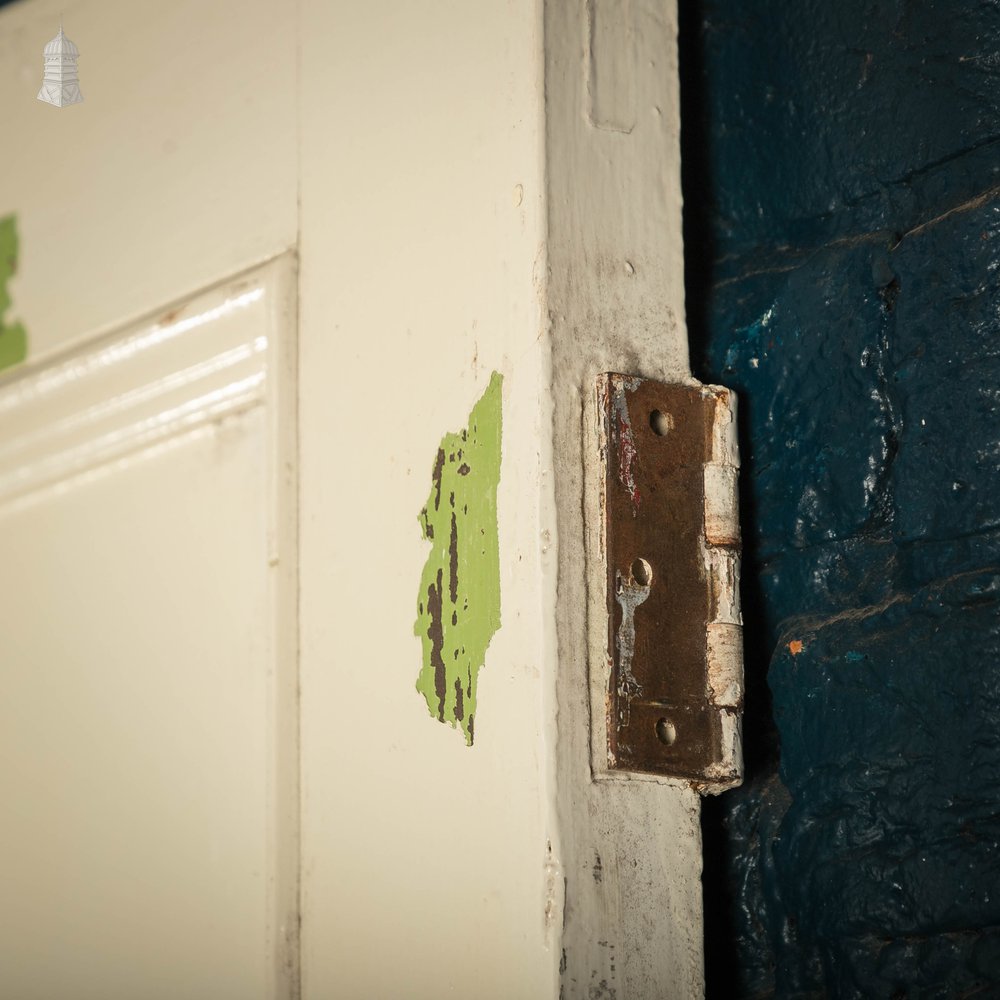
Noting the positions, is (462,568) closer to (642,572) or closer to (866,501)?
(642,572)

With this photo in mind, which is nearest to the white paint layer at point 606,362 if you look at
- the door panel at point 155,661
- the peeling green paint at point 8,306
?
the door panel at point 155,661

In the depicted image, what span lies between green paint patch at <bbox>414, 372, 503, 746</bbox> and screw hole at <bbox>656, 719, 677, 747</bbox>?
4.3 inches

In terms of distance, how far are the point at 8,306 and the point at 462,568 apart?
59 cm

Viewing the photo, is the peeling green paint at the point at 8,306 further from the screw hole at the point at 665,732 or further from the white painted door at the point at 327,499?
the screw hole at the point at 665,732

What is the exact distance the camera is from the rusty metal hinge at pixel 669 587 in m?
0.73

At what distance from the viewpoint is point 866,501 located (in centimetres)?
83

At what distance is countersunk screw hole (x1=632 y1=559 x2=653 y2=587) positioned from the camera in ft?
2.44

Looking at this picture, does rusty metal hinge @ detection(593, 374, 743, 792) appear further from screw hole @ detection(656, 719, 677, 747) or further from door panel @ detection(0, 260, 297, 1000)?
door panel @ detection(0, 260, 297, 1000)

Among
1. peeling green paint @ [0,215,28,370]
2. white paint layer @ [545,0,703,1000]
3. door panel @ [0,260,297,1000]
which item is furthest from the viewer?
peeling green paint @ [0,215,28,370]

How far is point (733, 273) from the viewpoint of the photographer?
93cm

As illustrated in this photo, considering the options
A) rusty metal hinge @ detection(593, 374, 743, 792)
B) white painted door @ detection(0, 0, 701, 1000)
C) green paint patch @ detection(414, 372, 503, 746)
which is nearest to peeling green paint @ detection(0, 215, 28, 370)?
white painted door @ detection(0, 0, 701, 1000)

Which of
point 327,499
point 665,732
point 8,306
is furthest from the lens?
point 8,306

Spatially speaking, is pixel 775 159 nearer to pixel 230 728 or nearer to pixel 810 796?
pixel 810 796

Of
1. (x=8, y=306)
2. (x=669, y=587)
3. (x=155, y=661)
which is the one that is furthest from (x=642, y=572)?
(x=8, y=306)
